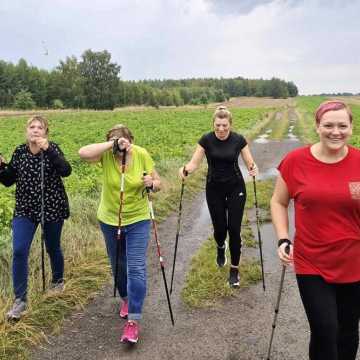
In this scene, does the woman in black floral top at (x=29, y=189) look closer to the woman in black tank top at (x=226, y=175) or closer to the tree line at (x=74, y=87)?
the woman in black tank top at (x=226, y=175)

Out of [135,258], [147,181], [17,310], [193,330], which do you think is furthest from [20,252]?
[193,330]

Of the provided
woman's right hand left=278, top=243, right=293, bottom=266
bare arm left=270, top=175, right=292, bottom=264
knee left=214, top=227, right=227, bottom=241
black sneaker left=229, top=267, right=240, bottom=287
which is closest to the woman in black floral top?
knee left=214, top=227, right=227, bottom=241

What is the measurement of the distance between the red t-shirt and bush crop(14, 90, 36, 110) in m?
75.0

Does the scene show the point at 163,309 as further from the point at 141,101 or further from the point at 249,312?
the point at 141,101

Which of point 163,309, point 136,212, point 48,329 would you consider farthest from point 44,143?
point 163,309

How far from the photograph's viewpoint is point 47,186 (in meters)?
5.38

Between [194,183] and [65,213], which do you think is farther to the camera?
[194,183]

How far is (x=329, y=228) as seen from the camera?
3.22 metres

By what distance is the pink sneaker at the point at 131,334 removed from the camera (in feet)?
15.4

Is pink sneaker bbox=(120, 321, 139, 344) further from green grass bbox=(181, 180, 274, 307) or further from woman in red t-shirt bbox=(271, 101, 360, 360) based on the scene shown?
woman in red t-shirt bbox=(271, 101, 360, 360)

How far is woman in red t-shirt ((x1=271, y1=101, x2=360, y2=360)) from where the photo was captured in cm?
321

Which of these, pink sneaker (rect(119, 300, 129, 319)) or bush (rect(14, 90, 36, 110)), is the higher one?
bush (rect(14, 90, 36, 110))

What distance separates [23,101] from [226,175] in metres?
72.3

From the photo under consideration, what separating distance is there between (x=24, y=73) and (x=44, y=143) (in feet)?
275
